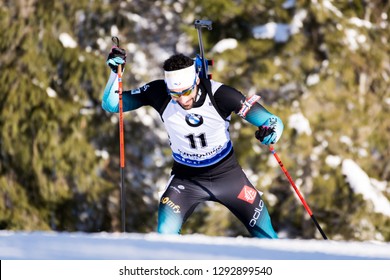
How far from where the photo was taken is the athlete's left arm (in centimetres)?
536

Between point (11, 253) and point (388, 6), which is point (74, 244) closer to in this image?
point (11, 253)

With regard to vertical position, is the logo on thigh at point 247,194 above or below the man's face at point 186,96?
below

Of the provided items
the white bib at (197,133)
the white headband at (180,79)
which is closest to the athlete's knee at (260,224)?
the white bib at (197,133)

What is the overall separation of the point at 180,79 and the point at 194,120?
376 millimetres

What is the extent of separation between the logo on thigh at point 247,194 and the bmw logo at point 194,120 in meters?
0.70

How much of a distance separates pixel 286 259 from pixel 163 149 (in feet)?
26.9

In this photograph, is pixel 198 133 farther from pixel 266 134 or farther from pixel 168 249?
pixel 168 249

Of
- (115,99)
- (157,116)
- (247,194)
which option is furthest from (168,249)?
(157,116)

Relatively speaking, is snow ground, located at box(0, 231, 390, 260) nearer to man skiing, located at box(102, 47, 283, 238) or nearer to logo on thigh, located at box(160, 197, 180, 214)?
logo on thigh, located at box(160, 197, 180, 214)

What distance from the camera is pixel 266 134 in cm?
535

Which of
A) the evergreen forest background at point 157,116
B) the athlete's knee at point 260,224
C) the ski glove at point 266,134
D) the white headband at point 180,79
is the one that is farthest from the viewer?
the evergreen forest background at point 157,116

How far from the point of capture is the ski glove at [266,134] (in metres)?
5.35

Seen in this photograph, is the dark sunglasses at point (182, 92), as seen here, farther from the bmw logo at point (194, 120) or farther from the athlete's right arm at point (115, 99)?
the athlete's right arm at point (115, 99)

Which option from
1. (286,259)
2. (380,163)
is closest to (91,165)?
(380,163)
